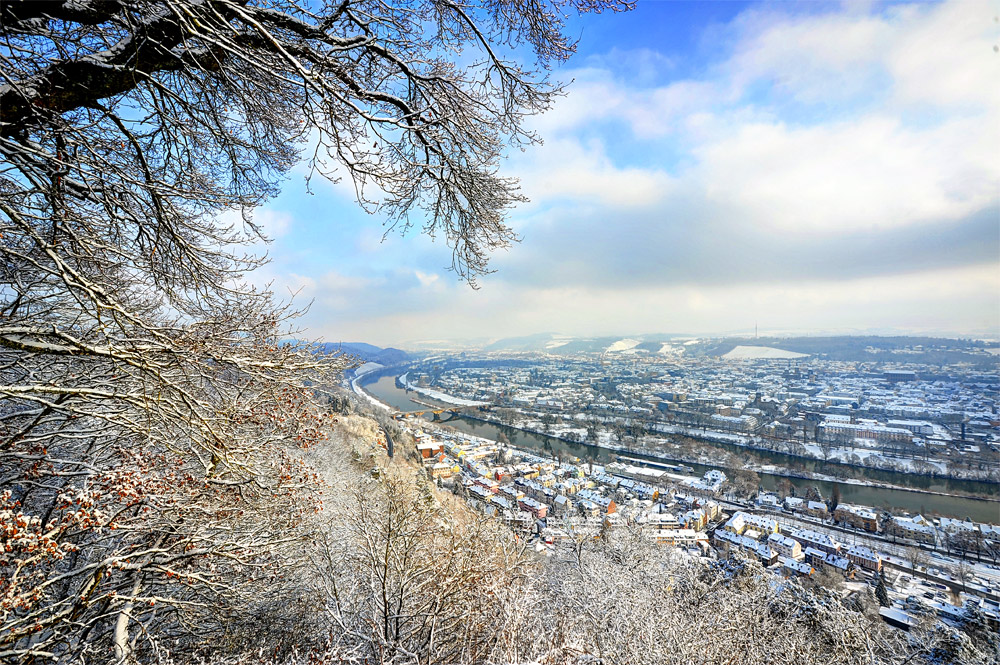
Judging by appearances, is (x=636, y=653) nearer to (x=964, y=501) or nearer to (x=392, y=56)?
(x=392, y=56)

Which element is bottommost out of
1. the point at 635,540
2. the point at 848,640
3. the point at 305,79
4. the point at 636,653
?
the point at 635,540

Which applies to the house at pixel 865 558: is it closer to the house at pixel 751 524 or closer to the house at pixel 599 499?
the house at pixel 751 524

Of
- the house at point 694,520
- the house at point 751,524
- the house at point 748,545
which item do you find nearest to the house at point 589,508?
the house at point 694,520

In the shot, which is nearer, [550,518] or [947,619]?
[947,619]

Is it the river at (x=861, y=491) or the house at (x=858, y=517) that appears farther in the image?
the river at (x=861, y=491)

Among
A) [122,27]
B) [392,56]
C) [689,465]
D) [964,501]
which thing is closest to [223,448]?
[122,27]

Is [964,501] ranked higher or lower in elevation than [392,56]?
lower

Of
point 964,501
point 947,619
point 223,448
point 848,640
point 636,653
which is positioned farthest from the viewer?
point 964,501
